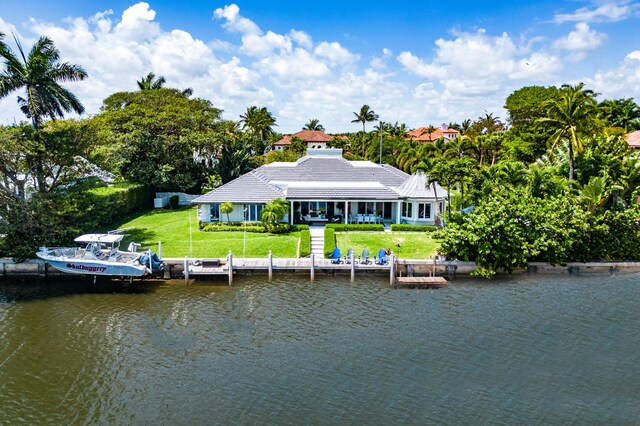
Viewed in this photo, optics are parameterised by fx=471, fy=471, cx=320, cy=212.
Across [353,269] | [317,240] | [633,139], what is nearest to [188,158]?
[317,240]

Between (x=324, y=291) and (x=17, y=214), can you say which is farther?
(x=17, y=214)

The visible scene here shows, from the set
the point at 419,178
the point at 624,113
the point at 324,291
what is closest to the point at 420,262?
the point at 324,291

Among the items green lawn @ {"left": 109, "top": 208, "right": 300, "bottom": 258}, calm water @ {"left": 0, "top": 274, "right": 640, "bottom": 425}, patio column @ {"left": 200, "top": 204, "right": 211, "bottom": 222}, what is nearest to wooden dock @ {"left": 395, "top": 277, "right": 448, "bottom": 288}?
calm water @ {"left": 0, "top": 274, "right": 640, "bottom": 425}

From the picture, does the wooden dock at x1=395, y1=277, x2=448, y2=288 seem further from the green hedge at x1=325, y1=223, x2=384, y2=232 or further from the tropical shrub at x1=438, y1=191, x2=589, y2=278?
the green hedge at x1=325, y1=223, x2=384, y2=232

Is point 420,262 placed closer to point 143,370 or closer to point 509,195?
point 509,195

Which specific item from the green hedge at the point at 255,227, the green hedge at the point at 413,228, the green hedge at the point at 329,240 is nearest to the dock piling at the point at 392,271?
the green hedge at the point at 329,240

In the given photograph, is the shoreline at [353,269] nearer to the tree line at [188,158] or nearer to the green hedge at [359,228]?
the tree line at [188,158]
